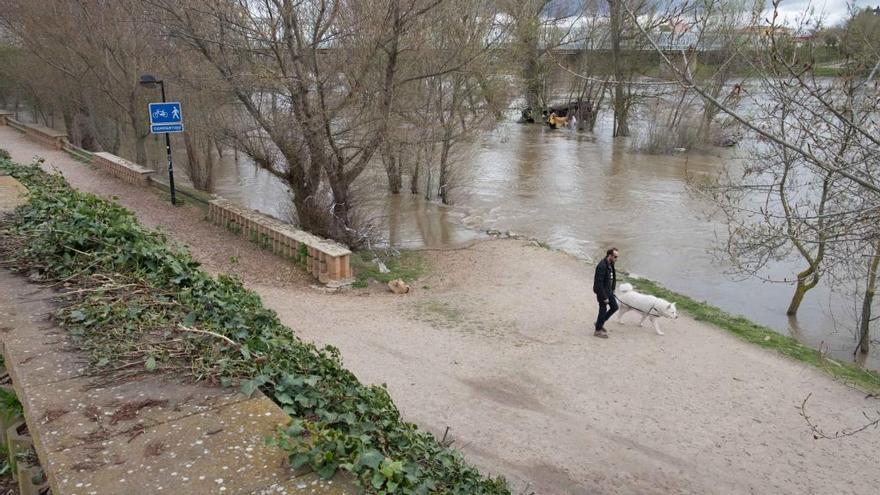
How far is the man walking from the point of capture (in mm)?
10983

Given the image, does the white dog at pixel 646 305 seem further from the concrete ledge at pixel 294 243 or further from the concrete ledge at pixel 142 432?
the concrete ledge at pixel 142 432

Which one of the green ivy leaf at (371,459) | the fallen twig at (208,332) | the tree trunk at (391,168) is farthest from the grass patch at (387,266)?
the green ivy leaf at (371,459)

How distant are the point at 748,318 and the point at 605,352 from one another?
20.6 ft

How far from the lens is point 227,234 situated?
15.5 meters

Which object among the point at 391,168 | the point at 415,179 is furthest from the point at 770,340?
the point at 415,179

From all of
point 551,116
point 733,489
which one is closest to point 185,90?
point 733,489

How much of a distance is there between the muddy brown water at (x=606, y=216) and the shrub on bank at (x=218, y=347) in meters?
10.2

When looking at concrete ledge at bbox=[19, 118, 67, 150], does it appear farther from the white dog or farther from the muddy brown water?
the white dog

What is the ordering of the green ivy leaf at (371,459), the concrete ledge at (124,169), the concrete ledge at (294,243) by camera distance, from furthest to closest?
1. the concrete ledge at (124,169)
2. the concrete ledge at (294,243)
3. the green ivy leaf at (371,459)

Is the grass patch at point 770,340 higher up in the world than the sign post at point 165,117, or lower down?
lower down

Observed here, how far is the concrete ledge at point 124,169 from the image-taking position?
770 inches

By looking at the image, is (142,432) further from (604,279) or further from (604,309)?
(604,309)

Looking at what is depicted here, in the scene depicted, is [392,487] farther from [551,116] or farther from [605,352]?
[551,116]

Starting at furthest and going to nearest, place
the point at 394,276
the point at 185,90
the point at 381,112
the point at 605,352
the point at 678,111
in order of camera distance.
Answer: the point at 678,111
the point at 185,90
the point at 381,112
the point at 394,276
the point at 605,352
